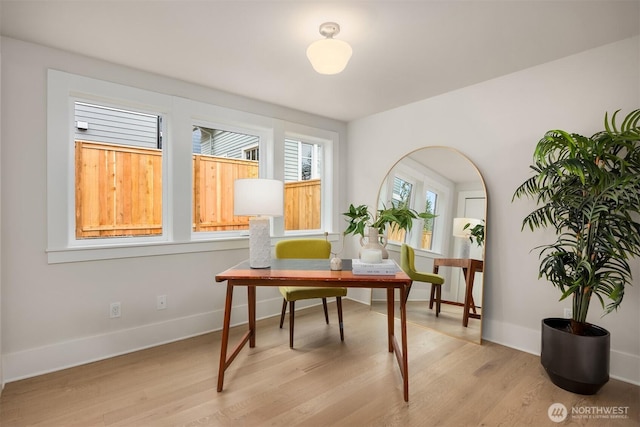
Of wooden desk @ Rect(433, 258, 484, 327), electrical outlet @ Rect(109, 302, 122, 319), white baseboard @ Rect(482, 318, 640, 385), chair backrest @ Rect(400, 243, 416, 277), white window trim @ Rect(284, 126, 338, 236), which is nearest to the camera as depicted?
white baseboard @ Rect(482, 318, 640, 385)

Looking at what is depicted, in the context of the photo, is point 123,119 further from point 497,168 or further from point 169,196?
point 497,168

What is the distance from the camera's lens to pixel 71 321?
2408 mm

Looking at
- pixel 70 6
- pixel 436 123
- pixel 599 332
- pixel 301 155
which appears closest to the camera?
pixel 70 6

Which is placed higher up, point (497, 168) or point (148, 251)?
point (497, 168)

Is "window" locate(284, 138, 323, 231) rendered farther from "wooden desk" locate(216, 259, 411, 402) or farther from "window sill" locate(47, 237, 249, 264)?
"wooden desk" locate(216, 259, 411, 402)

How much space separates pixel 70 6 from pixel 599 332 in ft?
12.7

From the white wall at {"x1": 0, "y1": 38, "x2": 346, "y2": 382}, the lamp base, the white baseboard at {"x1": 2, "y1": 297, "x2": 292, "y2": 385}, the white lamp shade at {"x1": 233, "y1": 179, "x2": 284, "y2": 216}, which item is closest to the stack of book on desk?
the lamp base

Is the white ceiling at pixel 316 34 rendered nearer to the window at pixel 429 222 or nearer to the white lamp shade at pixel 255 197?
the white lamp shade at pixel 255 197

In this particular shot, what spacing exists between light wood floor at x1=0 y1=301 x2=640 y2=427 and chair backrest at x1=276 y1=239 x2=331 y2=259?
0.80 metres

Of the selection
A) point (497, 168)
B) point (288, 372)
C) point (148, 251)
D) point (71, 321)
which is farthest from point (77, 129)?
point (497, 168)

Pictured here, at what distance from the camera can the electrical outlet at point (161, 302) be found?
2.79 m

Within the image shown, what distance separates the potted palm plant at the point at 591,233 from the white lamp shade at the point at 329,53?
1.49 metres

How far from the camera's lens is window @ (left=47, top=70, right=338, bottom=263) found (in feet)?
7.84

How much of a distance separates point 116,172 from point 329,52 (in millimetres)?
2074
